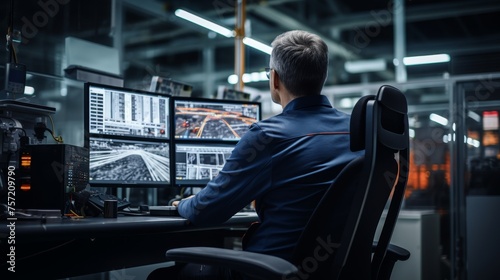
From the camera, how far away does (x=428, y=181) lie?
Result: 550 cm

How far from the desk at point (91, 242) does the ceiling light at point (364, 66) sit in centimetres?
750

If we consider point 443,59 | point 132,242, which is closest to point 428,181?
point 443,59

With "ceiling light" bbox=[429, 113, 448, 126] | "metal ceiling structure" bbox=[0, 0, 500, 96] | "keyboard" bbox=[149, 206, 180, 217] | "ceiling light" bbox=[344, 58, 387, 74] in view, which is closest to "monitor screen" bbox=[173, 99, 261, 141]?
"keyboard" bbox=[149, 206, 180, 217]

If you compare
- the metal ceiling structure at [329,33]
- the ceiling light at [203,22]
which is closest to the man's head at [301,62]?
the metal ceiling structure at [329,33]

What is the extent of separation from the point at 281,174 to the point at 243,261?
282 millimetres

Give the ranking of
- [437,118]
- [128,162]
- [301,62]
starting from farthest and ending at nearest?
[437,118] → [128,162] → [301,62]

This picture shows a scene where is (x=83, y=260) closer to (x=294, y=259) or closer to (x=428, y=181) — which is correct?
(x=294, y=259)

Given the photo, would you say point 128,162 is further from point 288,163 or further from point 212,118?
point 288,163

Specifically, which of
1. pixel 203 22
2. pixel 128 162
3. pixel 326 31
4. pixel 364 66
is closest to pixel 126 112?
pixel 128 162

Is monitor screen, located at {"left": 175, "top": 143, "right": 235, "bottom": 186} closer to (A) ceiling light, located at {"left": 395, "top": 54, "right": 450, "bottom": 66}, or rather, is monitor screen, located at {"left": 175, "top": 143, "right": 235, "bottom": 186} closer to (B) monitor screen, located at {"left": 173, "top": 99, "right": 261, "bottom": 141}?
(B) monitor screen, located at {"left": 173, "top": 99, "right": 261, "bottom": 141}

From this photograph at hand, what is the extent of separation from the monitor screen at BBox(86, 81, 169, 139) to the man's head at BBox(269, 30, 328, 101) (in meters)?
0.97

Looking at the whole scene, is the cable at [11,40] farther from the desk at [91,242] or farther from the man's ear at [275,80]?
the man's ear at [275,80]

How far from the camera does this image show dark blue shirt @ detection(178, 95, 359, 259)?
1.30 meters

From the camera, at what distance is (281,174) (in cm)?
133
